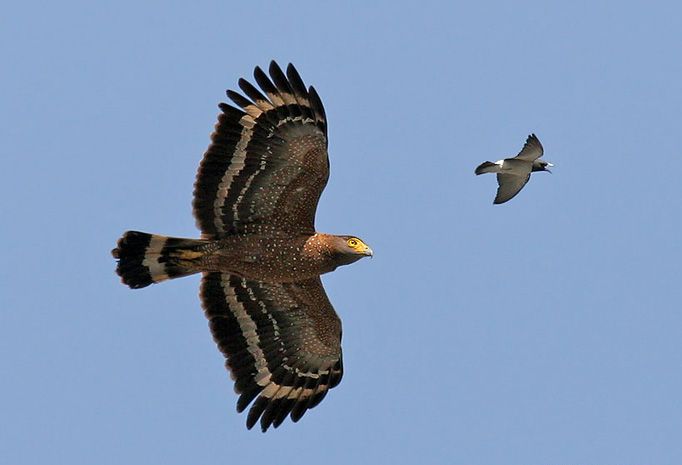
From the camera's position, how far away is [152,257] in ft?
59.6

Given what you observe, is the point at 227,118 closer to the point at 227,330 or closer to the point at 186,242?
the point at 186,242

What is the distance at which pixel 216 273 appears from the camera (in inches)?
731

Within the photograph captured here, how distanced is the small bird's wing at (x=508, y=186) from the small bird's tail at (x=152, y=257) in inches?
210

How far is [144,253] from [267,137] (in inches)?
95.6

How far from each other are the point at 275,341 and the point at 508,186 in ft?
15.2

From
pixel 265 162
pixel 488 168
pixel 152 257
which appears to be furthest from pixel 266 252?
pixel 488 168

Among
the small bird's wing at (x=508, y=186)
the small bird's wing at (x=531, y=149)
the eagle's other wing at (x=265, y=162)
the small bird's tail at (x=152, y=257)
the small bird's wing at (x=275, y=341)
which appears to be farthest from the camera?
the small bird's wing at (x=508, y=186)

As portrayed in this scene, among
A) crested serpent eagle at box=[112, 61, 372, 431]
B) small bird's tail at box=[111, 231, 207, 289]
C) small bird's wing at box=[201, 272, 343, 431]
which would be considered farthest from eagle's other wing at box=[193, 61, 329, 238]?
small bird's wing at box=[201, 272, 343, 431]

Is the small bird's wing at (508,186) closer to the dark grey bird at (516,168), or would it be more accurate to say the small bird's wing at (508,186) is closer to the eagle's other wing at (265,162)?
the dark grey bird at (516,168)

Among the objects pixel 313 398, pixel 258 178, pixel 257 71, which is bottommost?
pixel 313 398

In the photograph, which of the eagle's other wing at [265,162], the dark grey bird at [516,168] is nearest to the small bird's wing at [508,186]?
the dark grey bird at [516,168]

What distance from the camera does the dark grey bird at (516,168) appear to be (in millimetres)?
20062

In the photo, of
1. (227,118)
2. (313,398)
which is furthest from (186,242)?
(313,398)

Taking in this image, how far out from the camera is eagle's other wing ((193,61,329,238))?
1748 centimetres
